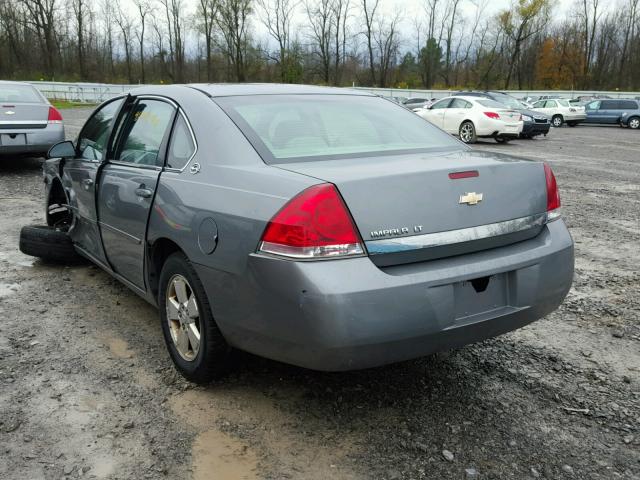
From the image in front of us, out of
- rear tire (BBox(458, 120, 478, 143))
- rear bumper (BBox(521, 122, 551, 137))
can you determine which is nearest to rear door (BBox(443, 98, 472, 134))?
rear tire (BBox(458, 120, 478, 143))

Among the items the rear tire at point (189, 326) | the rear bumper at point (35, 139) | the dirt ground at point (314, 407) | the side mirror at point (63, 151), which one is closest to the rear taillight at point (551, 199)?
the dirt ground at point (314, 407)

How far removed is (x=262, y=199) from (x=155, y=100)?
1.54 metres

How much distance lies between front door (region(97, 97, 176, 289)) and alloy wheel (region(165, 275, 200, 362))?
39cm

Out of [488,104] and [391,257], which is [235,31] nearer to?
[488,104]

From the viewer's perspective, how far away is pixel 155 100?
11.8 feet

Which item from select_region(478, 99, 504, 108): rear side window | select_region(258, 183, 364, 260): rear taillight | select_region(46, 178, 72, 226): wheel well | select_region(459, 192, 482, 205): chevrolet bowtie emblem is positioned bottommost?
select_region(46, 178, 72, 226): wheel well

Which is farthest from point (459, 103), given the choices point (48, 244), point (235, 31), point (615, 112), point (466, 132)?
point (235, 31)

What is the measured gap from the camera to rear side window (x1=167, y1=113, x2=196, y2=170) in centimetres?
305

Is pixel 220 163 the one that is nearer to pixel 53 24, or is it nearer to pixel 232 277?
pixel 232 277

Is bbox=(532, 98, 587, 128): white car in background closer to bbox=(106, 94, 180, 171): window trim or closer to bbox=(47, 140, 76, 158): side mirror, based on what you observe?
bbox=(47, 140, 76, 158): side mirror

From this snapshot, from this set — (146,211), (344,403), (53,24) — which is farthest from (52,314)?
(53,24)

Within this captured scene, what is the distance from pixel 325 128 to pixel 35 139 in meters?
8.25

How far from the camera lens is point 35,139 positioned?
32.1ft

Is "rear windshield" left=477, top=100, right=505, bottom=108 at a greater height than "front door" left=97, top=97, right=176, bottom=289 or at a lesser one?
greater
